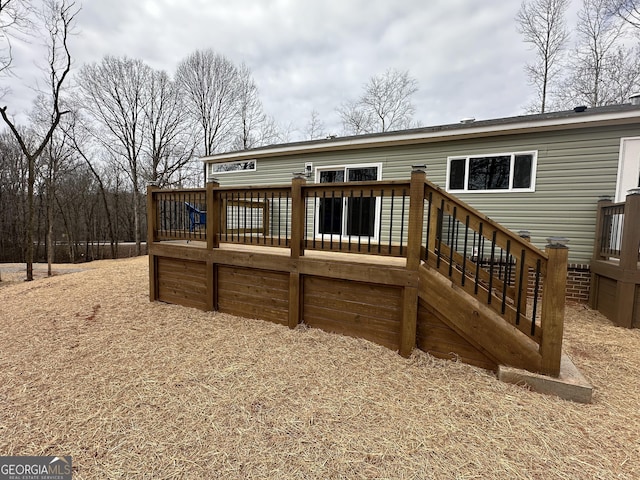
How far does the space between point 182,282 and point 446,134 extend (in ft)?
18.8

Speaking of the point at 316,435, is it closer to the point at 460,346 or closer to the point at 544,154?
the point at 460,346

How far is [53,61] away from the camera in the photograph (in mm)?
9695

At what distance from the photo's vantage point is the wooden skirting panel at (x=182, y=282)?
4.43 meters

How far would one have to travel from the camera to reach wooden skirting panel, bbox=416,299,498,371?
8.82 feet

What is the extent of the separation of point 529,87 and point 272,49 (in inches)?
505

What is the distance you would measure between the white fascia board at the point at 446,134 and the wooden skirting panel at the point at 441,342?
4379mm

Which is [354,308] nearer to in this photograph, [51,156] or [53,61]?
[53,61]

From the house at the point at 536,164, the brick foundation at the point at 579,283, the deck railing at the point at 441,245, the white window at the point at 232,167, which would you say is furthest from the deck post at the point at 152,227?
→ the brick foundation at the point at 579,283

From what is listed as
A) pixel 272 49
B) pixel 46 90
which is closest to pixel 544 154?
pixel 272 49

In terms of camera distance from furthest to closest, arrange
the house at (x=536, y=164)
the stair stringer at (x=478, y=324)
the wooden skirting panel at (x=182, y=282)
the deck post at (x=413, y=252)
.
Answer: the house at (x=536, y=164) → the wooden skirting panel at (x=182, y=282) → the deck post at (x=413, y=252) → the stair stringer at (x=478, y=324)

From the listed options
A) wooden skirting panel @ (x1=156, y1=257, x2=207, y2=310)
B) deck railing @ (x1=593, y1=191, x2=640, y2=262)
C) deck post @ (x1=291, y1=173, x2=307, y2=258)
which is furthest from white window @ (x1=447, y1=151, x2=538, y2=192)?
wooden skirting panel @ (x1=156, y1=257, x2=207, y2=310)

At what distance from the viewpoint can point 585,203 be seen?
5141 mm

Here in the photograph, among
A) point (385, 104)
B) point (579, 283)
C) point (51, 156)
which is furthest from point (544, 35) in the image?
point (51, 156)

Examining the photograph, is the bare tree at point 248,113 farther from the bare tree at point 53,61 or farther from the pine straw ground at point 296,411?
the pine straw ground at point 296,411
